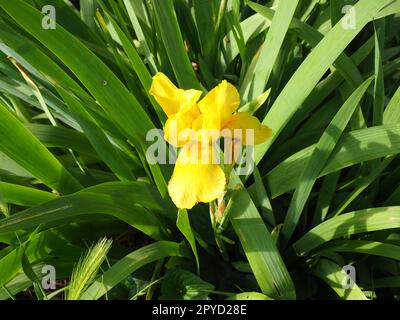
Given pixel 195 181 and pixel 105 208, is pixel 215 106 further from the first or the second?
pixel 105 208

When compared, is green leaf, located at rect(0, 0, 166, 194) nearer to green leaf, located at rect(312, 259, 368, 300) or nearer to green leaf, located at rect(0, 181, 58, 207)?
green leaf, located at rect(0, 181, 58, 207)

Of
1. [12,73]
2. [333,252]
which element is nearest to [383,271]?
[333,252]

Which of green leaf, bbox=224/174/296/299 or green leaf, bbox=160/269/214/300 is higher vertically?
green leaf, bbox=224/174/296/299

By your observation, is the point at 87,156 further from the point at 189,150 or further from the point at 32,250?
the point at 189,150

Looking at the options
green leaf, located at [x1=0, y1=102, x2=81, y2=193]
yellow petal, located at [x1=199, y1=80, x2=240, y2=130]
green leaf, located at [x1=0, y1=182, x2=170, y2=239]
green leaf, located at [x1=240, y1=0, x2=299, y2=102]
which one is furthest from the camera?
green leaf, located at [x1=240, y1=0, x2=299, y2=102]

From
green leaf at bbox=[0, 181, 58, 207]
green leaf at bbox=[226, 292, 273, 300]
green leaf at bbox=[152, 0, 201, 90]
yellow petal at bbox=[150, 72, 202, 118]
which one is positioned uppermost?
green leaf at bbox=[152, 0, 201, 90]

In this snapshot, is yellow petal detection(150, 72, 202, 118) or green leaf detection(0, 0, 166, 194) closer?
yellow petal detection(150, 72, 202, 118)

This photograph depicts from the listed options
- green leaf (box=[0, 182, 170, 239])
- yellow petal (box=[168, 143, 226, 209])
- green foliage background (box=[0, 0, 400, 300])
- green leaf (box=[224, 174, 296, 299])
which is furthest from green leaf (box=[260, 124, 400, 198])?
yellow petal (box=[168, 143, 226, 209])

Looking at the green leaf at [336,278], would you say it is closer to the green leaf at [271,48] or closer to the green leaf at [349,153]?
→ the green leaf at [349,153]
